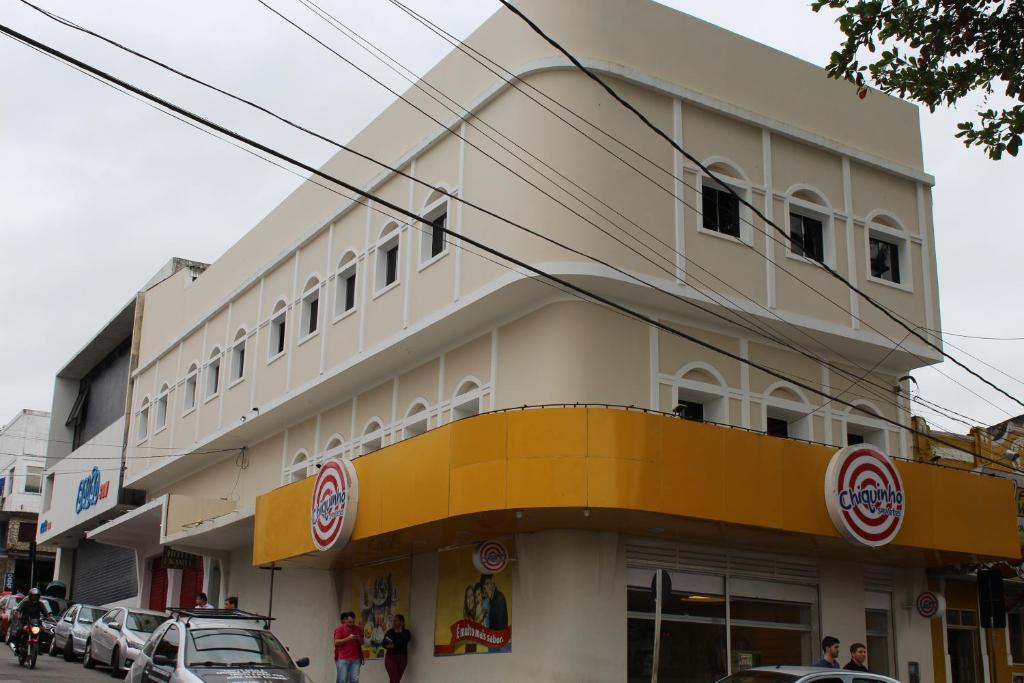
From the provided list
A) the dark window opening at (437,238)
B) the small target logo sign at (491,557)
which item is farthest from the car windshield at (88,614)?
the small target logo sign at (491,557)

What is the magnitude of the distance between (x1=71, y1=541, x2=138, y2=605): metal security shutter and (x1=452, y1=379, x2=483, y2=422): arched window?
22238mm

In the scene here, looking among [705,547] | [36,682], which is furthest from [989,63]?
[36,682]

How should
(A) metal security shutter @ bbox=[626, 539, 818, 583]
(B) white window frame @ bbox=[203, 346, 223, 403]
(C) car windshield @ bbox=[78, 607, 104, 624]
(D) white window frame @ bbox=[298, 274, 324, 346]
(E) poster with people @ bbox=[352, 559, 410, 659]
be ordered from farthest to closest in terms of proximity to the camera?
(B) white window frame @ bbox=[203, 346, 223, 403] → (C) car windshield @ bbox=[78, 607, 104, 624] → (D) white window frame @ bbox=[298, 274, 324, 346] → (E) poster with people @ bbox=[352, 559, 410, 659] → (A) metal security shutter @ bbox=[626, 539, 818, 583]

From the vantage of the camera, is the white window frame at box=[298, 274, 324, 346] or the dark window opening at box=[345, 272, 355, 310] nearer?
the dark window opening at box=[345, 272, 355, 310]

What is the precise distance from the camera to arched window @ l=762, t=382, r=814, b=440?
73.5ft

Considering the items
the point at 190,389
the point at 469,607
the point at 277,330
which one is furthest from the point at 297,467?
the point at 469,607

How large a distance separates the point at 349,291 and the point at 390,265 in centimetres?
206

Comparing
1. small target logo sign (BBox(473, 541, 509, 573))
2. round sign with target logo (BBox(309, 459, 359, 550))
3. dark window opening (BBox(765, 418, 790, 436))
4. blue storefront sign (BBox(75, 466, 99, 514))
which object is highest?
blue storefront sign (BBox(75, 466, 99, 514))

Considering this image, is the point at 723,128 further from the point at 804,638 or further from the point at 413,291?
the point at 804,638

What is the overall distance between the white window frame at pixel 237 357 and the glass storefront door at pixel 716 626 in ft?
51.4

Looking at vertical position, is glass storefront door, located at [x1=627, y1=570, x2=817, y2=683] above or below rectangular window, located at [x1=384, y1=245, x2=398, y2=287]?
below

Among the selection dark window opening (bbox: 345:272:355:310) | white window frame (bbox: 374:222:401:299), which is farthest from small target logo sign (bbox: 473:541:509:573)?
dark window opening (bbox: 345:272:355:310)

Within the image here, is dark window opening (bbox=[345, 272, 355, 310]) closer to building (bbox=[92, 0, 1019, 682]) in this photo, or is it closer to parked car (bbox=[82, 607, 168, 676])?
building (bbox=[92, 0, 1019, 682])

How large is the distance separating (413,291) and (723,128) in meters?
6.75
